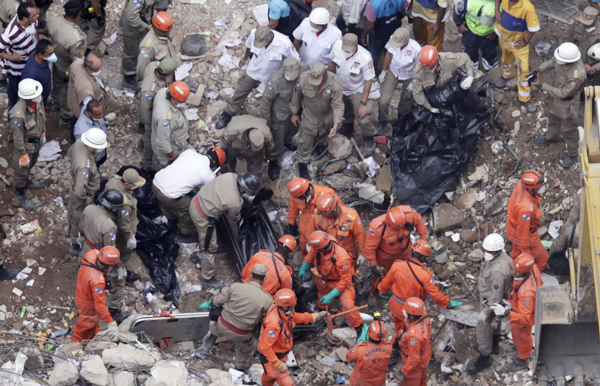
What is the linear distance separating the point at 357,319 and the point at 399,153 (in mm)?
2522

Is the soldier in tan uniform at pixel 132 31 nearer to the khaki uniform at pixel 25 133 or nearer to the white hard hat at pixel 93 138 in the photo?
the khaki uniform at pixel 25 133

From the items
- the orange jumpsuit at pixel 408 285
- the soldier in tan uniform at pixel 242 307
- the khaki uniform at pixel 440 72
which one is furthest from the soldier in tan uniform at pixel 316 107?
the soldier in tan uniform at pixel 242 307

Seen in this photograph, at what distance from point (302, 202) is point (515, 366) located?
2916 millimetres

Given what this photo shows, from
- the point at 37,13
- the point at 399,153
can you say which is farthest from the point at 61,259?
the point at 399,153

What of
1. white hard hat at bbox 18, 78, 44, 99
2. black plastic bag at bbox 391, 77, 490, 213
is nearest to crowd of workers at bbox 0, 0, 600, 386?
white hard hat at bbox 18, 78, 44, 99

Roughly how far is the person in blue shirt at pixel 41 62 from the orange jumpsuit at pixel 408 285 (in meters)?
4.67

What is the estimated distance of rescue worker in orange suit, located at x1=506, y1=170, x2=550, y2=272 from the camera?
30.0ft

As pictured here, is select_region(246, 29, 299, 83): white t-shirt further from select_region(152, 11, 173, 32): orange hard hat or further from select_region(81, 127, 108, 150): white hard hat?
select_region(81, 127, 108, 150): white hard hat

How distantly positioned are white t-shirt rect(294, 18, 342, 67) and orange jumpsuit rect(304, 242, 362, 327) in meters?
2.84

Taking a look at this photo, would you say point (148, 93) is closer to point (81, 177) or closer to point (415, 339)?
point (81, 177)

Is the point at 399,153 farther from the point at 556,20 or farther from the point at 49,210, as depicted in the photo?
the point at 49,210

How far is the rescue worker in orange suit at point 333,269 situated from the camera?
29.6ft

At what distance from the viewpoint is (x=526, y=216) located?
917cm

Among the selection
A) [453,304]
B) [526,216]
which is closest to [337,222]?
[453,304]
